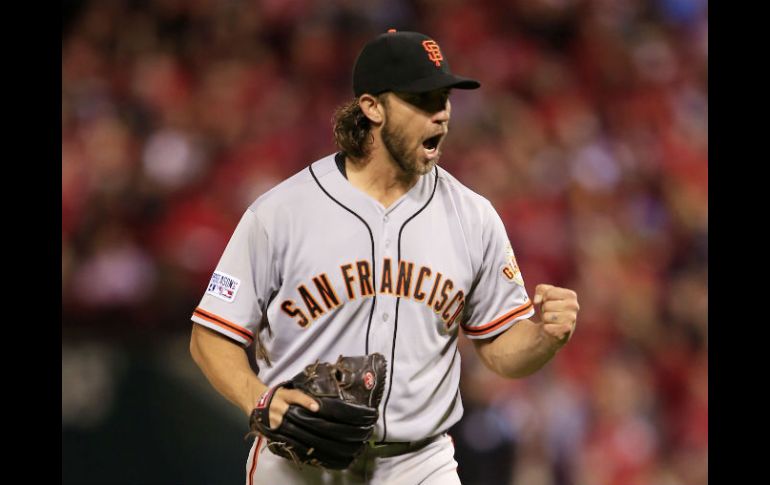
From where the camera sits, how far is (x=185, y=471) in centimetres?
323

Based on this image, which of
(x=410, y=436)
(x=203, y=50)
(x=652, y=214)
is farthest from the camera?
(x=652, y=214)

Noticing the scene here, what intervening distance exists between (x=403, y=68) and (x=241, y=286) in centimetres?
61

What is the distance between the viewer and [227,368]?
1.96 metres

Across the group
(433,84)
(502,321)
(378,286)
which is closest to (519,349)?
(502,321)

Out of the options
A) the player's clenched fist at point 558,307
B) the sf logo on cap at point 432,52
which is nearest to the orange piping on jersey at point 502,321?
the player's clenched fist at point 558,307

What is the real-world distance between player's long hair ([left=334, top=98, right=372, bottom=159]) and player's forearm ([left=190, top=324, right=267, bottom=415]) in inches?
21.1

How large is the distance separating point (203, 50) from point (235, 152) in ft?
1.36

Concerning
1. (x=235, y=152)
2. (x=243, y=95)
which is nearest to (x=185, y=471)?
(x=235, y=152)

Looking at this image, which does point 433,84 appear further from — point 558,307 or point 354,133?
point 558,307

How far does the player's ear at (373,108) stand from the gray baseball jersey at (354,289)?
0.17 m

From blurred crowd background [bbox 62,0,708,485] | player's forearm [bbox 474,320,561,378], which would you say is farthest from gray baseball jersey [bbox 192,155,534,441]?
blurred crowd background [bbox 62,0,708,485]

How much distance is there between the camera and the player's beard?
2.04 m

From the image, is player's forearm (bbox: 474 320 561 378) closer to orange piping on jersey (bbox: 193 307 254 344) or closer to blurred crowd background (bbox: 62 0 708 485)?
orange piping on jersey (bbox: 193 307 254 344)
